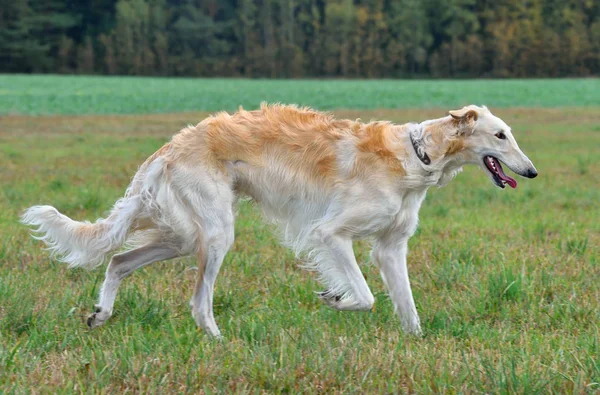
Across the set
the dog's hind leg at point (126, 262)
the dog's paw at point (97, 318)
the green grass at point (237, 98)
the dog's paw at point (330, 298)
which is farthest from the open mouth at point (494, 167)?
the green grass at point (237, 98)

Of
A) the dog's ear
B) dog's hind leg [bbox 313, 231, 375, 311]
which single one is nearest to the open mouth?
the dog's ear

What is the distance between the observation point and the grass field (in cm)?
383

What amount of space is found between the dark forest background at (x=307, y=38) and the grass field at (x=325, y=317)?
65.4m

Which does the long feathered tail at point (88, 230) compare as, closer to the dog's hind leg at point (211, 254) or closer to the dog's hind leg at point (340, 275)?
the dog's hind leg at point (211, 254)

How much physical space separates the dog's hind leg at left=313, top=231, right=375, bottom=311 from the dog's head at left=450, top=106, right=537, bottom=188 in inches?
38.4

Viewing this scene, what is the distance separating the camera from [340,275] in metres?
Result: 5.26

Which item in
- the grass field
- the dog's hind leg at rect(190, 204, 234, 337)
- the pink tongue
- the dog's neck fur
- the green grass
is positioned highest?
the dog's neck fur

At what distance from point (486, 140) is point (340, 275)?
125 centimetres

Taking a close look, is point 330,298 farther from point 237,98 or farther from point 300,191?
point 237,98

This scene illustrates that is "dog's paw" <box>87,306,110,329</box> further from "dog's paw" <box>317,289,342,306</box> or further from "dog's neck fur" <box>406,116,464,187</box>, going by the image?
"dog's neck fur" <box>406,116,464,187</box>

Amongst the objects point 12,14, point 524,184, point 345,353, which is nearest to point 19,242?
point 345,353

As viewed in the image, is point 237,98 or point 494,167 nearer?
point 494,167

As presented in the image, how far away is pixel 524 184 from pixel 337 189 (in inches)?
309

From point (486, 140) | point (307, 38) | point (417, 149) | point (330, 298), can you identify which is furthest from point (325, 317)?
point (307, 38)
